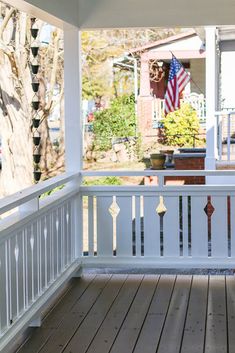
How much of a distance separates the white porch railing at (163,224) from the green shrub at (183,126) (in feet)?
20.1

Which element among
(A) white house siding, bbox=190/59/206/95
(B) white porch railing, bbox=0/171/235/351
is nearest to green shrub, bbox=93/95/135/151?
(A) white house siding, bbox=190/59/206/95

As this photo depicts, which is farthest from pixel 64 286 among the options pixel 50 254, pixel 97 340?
pixel 97 340

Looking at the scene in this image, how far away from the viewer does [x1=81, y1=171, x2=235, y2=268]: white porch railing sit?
6.12 meters

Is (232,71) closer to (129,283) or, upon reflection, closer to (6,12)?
(6,12)

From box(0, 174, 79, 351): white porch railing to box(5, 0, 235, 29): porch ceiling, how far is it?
1334 millimetres

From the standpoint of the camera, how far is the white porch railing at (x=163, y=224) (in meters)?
6.12

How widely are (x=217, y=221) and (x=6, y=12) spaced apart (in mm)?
5982

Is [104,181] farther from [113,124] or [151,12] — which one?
[151,12]

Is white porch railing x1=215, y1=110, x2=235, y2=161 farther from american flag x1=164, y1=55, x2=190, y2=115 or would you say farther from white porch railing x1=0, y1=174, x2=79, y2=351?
white porch railing x1=0, y1=174, x2=79, y2=351

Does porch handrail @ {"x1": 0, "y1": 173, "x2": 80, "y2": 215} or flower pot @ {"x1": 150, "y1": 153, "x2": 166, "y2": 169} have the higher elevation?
porch handrail @ {"x1": 0, "y1": 173, "x2": 80, "y2": 215}

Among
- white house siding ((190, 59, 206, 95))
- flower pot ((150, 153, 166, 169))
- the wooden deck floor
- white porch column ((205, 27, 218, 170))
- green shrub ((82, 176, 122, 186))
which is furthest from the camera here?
white house siding ((190, 59, 206, 95))

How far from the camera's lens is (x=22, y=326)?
14.4ft

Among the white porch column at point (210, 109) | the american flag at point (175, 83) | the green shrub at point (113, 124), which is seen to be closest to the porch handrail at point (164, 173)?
the white porch column at point (210, 109)

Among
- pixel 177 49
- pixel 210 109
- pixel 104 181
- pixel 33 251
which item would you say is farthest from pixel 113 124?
pixel 33 251
